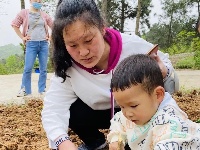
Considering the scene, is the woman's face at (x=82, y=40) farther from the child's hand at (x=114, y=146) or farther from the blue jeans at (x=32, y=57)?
the blue jeans at (x=32, y=57)

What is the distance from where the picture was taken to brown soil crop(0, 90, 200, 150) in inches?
110

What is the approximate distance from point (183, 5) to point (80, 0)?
23069 millimetres

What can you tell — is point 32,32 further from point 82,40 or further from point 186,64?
point 186,64

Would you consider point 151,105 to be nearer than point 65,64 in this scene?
Yes

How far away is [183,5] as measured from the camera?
23.9m

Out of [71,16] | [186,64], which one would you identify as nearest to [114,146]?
[71,16]

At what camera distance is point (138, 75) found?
1.52 meters

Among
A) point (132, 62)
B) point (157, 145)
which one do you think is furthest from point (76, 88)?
point (157, 145)

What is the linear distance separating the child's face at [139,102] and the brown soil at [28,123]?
127 centimetres

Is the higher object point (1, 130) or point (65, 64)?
point (65, 64)

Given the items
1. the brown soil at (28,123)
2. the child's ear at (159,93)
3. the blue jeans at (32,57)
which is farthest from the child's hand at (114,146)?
the blue jeans at (32,57)

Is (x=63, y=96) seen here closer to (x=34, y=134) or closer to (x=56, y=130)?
(x=56, y=130)

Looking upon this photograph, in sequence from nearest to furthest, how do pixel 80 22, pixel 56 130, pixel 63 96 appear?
pixel 80 22 → pixel 56 130 → pixel 63 96

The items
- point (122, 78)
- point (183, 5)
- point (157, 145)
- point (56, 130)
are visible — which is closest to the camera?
point (157, 145)
